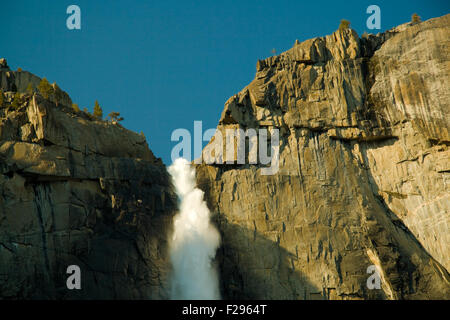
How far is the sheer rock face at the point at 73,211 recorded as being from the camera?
49.2 m

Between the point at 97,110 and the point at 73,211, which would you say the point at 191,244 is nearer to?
the point at 73,211

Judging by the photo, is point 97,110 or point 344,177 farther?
point 97,110

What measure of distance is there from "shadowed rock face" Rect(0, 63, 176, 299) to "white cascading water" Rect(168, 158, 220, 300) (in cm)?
162

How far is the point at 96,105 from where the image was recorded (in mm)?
66562

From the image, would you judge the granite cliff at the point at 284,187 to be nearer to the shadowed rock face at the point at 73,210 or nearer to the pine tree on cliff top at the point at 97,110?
the shadowed rock face at the point at 73,210

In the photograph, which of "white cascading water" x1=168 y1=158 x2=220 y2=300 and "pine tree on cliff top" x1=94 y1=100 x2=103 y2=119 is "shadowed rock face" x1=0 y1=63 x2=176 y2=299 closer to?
"white cascading water" x1=168 y1=158 x2=220 y2=300

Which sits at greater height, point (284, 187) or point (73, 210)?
point (284, 187)

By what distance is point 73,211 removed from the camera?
52.2 m

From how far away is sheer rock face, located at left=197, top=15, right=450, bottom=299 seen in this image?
5544cm

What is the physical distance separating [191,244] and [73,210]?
36.8 ft

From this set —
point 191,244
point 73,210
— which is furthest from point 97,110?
point 191,244

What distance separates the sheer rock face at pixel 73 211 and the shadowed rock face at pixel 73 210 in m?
0.08
